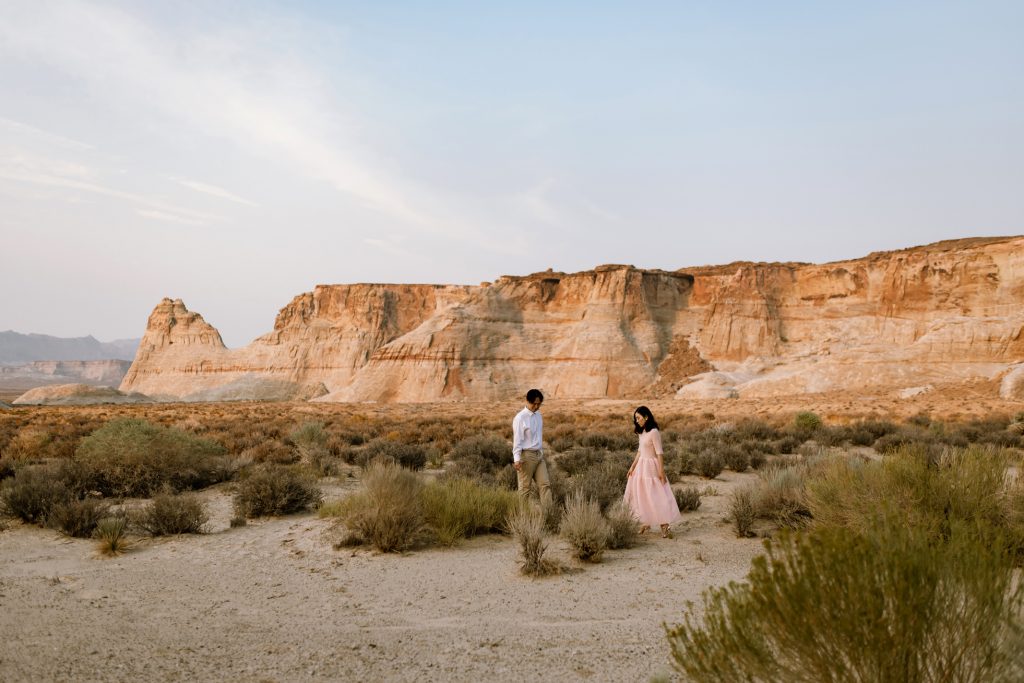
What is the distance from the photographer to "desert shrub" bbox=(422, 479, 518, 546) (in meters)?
7.61

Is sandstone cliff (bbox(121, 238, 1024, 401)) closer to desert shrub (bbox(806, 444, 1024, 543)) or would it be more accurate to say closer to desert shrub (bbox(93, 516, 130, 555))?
desert shrub (bbox(806, 444, 1024, 543))

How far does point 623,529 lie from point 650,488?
676 millimetres

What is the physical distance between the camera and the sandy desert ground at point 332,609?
4.29 metres

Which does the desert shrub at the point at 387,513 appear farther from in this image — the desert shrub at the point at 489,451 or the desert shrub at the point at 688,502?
the desert shrub at the point at 489,451

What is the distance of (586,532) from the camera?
673 centimetres

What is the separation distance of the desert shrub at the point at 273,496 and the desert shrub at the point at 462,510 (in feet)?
7.18

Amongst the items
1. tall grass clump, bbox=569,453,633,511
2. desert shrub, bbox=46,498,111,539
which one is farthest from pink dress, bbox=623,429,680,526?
desert shrub, bbox=46,498,111,539

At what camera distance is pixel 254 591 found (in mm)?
6062

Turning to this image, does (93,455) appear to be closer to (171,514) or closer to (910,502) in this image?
(171,514)

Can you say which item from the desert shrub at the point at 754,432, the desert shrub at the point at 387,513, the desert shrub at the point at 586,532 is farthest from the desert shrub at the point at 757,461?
the desert shrub at the point at 387,513

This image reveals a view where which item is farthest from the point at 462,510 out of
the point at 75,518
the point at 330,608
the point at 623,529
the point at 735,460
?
the point at 735,460

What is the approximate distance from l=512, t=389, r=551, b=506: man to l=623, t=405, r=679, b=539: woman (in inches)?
40.5

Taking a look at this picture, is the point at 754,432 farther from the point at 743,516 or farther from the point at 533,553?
the point at 533,553

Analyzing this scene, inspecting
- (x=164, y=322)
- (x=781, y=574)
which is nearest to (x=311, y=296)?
(x=164, y=322)
